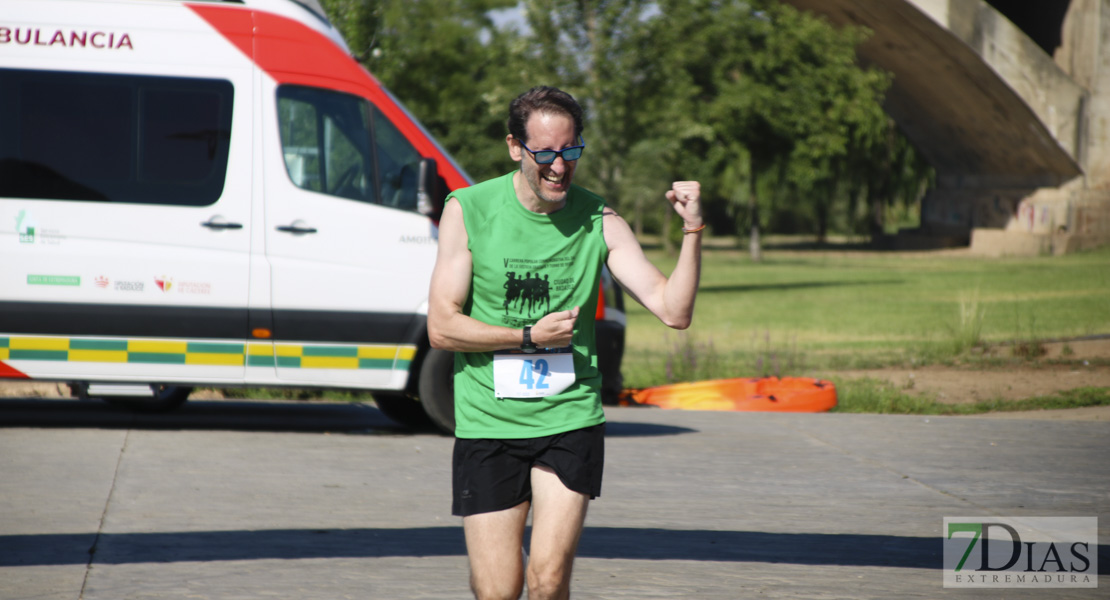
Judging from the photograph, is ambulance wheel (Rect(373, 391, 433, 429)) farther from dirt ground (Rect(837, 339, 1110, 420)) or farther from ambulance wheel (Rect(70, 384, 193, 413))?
dirt ground (Rect(837, 339, 1110, 420))

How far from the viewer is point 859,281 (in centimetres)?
3169

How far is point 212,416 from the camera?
10.3 metres

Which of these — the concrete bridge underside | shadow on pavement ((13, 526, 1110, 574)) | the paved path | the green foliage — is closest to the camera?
the paved path

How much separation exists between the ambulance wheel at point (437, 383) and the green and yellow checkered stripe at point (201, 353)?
16 centimetres

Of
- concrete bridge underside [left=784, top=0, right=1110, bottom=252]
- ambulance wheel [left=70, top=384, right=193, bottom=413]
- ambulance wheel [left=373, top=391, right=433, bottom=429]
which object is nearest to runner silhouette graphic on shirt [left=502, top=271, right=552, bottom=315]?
ambulance wheel [left=373, top=391, right=433, bottom=429]

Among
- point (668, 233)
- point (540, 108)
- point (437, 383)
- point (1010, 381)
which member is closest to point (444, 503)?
point (437, 383)

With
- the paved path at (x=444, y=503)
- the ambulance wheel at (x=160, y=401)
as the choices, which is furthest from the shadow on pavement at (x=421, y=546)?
the ambulance wheel at (x=160, y=401)

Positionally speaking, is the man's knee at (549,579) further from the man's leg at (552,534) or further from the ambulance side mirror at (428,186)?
the ambulance side mirror at (428,186)

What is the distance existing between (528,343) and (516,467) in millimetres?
352

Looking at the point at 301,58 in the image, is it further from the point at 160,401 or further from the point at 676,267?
the point at 676,267

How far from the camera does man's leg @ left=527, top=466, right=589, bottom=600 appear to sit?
3.35 m

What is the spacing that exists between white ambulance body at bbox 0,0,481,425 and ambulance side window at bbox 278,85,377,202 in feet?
0.04

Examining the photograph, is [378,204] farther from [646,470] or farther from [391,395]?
[646,470]

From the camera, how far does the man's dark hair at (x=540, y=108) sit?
3469 millimetres
